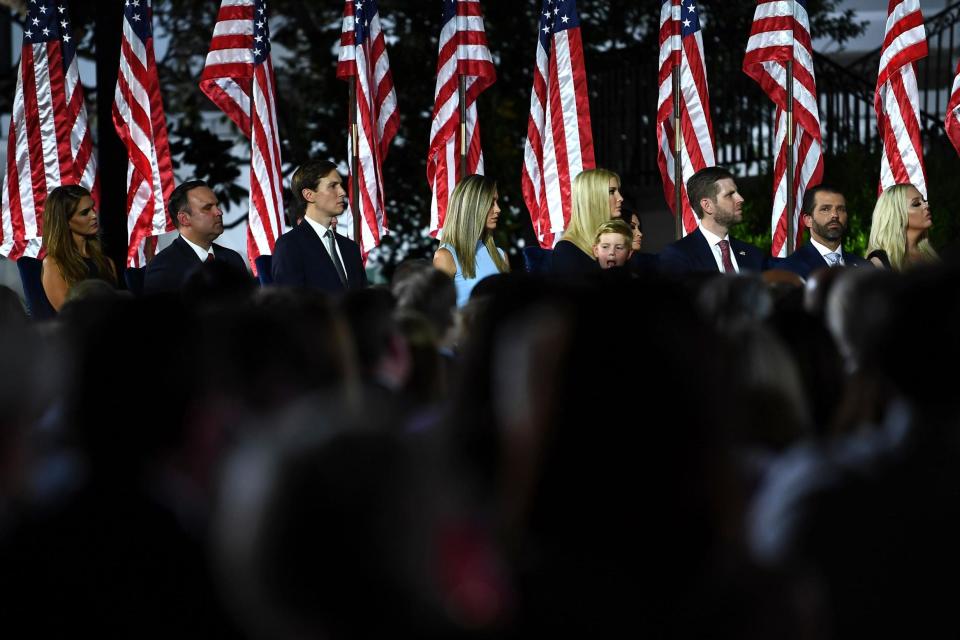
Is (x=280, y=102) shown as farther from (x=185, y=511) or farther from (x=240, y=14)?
(x=185, y=511)

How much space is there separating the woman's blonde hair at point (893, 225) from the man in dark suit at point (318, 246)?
338 cm

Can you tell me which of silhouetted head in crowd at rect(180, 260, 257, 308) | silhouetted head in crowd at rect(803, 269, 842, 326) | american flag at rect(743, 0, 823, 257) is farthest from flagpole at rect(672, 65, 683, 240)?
silhouetted head in crowd at rect(803, 269, 842, 326)

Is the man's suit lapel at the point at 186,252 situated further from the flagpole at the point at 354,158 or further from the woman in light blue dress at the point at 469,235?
the flagpole at the point at 354,158

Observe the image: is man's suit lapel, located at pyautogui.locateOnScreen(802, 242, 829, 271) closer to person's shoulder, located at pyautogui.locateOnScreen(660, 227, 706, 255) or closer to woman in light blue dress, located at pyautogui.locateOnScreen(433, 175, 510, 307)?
person's shoulder, located at pyautogui.locateOnScreen(660, 227, 706, 255)

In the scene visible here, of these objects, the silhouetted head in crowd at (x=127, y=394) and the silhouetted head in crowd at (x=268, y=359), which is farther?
the silhouetted head in crowd at (x=268, y=359)

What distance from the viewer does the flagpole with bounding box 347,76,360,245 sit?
11016 millimetres

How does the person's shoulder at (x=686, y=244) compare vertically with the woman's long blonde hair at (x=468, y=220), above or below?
below

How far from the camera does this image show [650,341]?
83.0 inches

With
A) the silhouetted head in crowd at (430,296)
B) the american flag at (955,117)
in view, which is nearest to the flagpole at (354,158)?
the american flag at (955,117)

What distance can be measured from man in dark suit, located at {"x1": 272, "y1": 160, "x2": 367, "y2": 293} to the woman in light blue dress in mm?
676

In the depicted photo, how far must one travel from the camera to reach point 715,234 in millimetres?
9148

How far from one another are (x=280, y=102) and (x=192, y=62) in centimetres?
169

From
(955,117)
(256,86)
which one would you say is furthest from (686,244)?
(256,86)

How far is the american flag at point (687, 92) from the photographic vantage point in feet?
36.7
